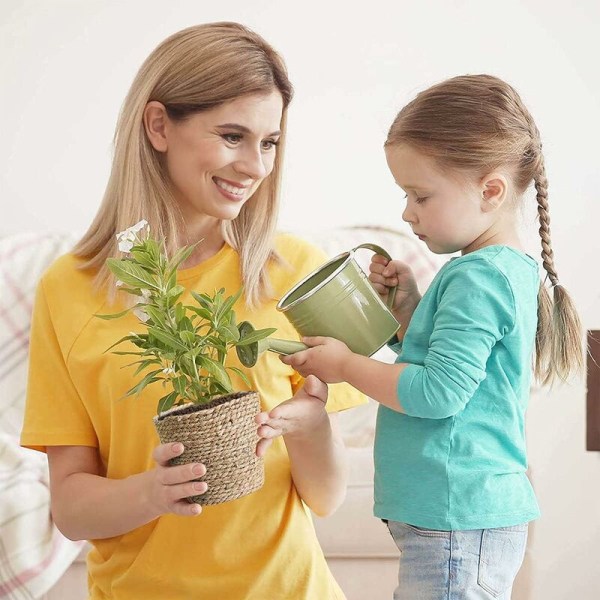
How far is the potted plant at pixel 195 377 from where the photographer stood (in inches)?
44.8

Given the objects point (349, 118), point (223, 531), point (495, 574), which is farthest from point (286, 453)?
point (349, 118)

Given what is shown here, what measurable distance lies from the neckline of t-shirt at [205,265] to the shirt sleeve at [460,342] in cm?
41

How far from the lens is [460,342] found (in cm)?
119

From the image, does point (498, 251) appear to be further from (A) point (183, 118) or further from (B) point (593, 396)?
(B) point (593, 396)

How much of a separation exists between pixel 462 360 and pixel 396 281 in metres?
0.29

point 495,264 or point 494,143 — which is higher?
point 494,143

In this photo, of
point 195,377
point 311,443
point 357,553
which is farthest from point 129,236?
point 357,553

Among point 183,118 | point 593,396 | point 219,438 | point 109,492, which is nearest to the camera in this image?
point 219,438

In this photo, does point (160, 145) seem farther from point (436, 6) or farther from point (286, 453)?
point (436, 6)

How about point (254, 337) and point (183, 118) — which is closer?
point (254, 337)

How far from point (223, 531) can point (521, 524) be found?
421mm

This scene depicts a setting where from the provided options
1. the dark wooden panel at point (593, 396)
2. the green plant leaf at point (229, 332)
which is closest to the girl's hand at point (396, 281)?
the green plant leaf at point (229, 332)

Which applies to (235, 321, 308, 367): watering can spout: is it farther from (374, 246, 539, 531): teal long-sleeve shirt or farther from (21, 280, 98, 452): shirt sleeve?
(21, 280, 98, 452): shirt sleeve

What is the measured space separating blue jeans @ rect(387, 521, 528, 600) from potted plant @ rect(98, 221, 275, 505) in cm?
24
